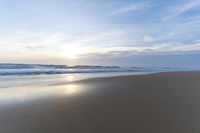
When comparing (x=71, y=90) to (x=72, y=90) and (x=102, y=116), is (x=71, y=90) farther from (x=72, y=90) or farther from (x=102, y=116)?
(x=102, y=116)

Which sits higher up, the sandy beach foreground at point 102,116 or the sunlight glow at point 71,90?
the sunlight glow at point 71,90

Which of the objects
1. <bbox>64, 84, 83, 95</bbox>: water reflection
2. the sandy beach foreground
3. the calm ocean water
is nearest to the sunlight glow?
<bbox>64, 84, 83, 95</bbox>: water reflection

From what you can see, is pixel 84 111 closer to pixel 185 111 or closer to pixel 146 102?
pixel 146 102

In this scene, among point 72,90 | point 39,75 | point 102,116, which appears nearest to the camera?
point 102,116

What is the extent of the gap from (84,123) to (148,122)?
1394 mm

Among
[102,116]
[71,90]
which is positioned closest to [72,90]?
[71,90]

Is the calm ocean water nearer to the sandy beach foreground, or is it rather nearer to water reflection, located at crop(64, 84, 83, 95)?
water reflection, located at crop(64, 84, 83, 95)

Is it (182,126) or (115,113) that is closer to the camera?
(182,126)

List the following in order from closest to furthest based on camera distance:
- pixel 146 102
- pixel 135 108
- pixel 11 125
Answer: pixel 11 125 → pixel 135 108 → pixel 146 102

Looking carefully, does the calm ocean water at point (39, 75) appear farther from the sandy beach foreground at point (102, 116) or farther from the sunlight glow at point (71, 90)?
the sandy beach foreground at point (102, 116)

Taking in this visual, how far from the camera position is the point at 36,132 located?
12.5 feet

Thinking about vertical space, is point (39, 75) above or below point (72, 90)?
above

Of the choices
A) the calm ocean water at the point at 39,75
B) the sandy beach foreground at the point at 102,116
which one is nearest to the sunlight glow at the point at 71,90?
the sandy beach foreground at the point at 102,116

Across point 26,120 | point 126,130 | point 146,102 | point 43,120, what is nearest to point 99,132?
point 126,130
